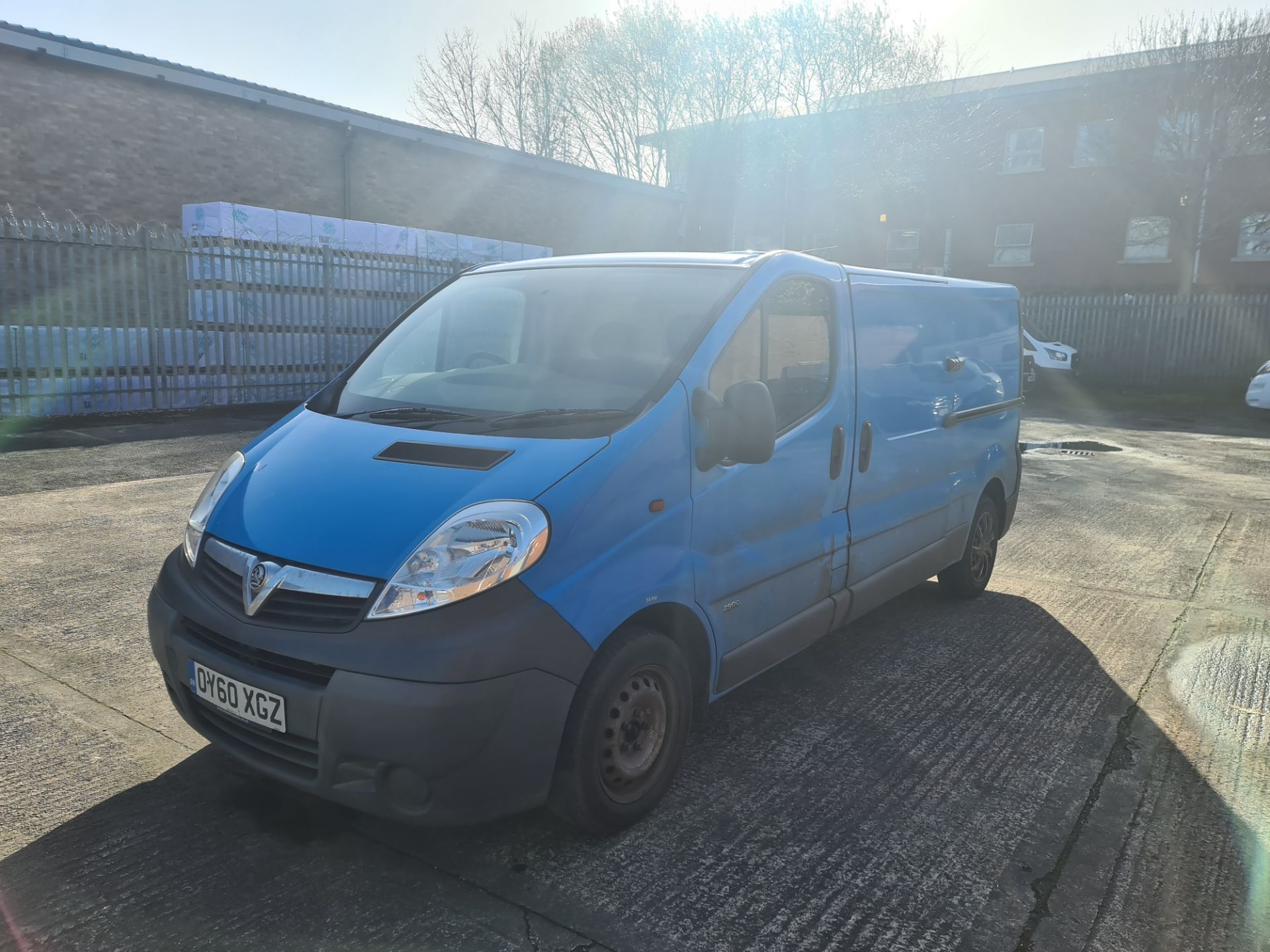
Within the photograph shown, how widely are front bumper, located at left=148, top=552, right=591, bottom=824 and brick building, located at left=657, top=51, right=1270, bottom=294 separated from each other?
2852cm

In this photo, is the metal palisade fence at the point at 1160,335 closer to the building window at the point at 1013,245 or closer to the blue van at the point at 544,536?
the building window at the point at 1013,245

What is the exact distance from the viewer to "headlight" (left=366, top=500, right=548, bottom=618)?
2.44 meters

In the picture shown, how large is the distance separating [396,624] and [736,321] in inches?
61.5

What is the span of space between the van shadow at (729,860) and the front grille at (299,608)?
2.37 ft

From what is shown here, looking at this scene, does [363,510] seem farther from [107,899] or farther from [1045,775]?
[1045,775]

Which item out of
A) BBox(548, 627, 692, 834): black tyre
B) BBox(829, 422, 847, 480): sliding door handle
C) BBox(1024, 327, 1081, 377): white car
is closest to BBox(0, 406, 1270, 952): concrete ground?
BBox(548, 627, 692, 834): black tyre

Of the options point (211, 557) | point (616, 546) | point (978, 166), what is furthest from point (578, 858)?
point (978, 166)

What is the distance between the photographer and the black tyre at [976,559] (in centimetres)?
534

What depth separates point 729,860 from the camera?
109 inches

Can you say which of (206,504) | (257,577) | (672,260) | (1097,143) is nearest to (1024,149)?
(1097,143)

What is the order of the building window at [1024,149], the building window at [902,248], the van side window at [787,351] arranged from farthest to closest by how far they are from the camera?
the building window at [902,248]
the building window at [1024,149]
the van side window at [787,351]

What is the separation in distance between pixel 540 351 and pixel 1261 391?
53.0 feet

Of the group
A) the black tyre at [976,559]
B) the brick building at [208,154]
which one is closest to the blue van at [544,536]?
the black tyre at [976,559]

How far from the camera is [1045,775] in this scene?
11.0 feet
